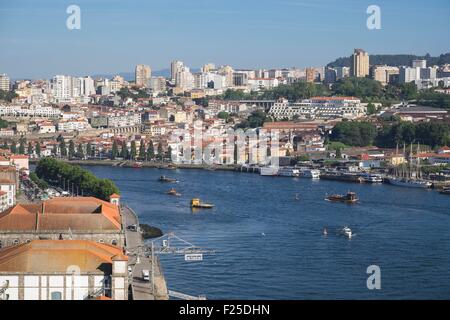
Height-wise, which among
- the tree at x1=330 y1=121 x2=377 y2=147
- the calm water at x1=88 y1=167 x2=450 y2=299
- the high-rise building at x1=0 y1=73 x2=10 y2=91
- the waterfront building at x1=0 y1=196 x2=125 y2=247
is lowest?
the calm water at x1=88 y1=167 x2=450 y2=299

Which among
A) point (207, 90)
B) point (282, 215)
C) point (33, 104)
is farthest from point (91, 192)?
point (207, 90)

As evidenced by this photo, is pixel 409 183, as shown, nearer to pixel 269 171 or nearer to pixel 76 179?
pixel 269 171

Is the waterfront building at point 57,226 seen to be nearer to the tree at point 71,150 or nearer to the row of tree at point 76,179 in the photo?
the row of tree at point 76,179

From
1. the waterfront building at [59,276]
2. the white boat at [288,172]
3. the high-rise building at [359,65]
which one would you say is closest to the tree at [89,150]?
the white boat at [288,172]

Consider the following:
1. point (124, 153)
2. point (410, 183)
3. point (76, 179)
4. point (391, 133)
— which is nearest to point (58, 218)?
point (76, 179)

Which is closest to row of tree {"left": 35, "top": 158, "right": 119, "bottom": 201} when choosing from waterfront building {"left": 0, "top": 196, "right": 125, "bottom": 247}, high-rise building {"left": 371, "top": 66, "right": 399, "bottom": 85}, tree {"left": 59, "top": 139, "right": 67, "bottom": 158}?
waterfront building {"left": 0, "top": 196, "right": 125, "bottom": 247}

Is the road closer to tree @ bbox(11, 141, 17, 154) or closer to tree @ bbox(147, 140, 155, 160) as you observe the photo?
tree @ bbox(147, 140, 155, 160)
